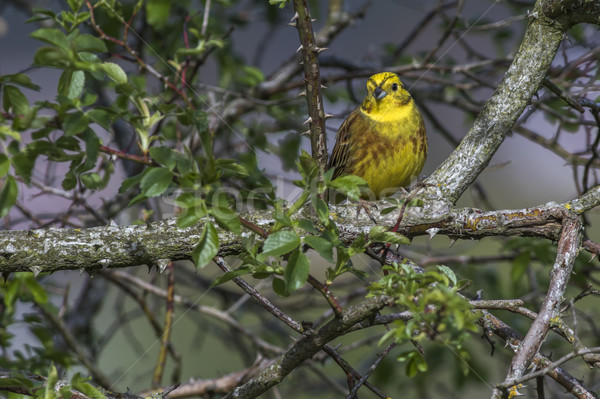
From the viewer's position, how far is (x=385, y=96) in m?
4.05

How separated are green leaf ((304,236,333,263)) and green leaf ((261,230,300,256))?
0.14 feet

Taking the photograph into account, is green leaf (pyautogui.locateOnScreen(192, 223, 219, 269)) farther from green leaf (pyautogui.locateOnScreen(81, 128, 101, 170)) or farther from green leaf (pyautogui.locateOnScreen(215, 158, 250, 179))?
green leaf (pyautogui.locateOnScreen(81, 128, 101, 170))

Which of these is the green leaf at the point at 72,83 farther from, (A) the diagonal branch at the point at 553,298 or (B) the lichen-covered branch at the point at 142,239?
(A) the diagonal branch at the point at 553,298

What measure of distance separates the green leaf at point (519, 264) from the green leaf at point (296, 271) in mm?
1975

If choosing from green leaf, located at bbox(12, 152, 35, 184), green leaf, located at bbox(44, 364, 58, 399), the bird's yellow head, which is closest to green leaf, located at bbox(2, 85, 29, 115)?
green leaf, located at bbox(12, 152, 35, 184)

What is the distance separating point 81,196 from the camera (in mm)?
3305

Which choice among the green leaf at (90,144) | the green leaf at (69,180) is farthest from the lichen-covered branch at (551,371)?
the green leaf at (69,180)

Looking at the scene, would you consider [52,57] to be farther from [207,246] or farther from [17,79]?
[207,246]

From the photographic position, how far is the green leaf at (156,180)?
1.62m

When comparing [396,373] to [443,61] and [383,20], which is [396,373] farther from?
[383,20]

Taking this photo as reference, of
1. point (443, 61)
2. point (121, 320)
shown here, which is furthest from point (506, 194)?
point (121, 320)

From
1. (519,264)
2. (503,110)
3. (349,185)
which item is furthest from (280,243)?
(519,264)

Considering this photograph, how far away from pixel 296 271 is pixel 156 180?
0.43 meters

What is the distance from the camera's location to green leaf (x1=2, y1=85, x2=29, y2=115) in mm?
1770
